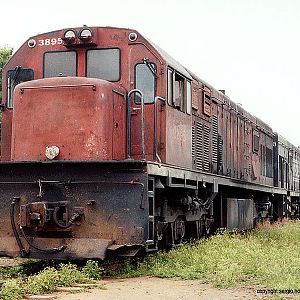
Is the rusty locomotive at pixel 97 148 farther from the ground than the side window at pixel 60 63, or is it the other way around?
the side window at pixel 60 63

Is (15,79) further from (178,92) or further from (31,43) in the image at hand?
(178,92)

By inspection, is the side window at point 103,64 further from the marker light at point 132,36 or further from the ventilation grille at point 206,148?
the ventilation grille at point 206,148

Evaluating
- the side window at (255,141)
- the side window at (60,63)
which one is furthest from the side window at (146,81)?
the side window at (255,141)

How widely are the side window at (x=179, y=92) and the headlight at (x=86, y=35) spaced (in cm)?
148

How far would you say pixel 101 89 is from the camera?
9.63m

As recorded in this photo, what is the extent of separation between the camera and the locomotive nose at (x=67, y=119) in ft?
31.4

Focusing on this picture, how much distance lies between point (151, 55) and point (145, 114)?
1009 millimetres

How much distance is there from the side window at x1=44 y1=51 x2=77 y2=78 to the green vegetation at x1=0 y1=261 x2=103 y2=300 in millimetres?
3471

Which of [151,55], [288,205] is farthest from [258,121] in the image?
[151,55]

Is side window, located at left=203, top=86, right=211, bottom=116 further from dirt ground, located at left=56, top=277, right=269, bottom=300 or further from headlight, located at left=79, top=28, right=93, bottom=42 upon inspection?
dirt ground, located at left=56, top=277, right=269, bottom=300

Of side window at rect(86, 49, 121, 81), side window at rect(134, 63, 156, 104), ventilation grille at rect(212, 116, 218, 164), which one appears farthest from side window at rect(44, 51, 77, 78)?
ventilation grille at rect(212, 116, 218, 164)

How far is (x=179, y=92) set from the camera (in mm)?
11375

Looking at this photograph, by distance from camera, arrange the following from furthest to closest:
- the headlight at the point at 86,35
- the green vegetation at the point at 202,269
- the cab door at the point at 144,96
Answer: the headlight at the point at 86,35
the cab door at the point at 144,96
the green vegetation at the point at 202,269

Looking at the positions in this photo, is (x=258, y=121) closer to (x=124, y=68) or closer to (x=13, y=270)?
(x=124, y=68)
